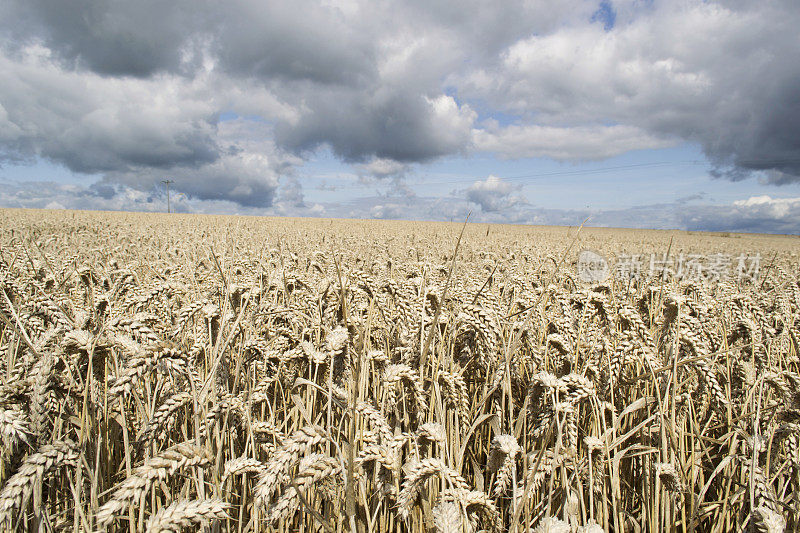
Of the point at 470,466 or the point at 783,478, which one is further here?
the point at 470,466

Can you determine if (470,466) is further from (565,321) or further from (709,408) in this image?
(709,408)

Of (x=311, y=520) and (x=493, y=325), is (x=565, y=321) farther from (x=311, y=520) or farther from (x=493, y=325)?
(x=311, y=520)

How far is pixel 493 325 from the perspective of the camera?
1.52 m

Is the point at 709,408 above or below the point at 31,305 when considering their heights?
below

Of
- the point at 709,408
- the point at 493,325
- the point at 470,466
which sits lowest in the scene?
the point at 470,466

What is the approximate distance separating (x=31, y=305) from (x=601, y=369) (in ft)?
9.64

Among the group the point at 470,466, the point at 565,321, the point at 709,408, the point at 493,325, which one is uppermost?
the point at 493,325

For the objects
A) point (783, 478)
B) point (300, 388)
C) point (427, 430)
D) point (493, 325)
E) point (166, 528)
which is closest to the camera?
point (166, 528)

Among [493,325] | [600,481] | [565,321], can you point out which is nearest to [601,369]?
[565,321]

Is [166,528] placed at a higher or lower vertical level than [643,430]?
higher

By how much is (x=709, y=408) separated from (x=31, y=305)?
3.86 meters

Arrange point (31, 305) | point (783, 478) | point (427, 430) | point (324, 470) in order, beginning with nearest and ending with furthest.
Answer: point (324, 470) < point (427, 430) < point (783, 478) < point (31, 305)

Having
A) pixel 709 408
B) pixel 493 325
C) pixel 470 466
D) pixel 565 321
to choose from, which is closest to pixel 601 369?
pixel 565 321

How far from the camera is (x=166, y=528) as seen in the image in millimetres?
908
